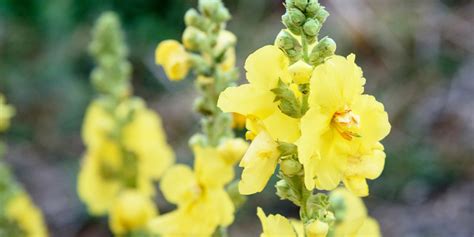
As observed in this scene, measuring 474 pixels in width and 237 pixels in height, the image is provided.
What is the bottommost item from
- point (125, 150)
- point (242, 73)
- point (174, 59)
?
point (174, 59)

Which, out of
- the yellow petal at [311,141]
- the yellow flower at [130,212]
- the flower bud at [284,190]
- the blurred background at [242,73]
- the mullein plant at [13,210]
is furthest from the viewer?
the blurred background at [242,73]

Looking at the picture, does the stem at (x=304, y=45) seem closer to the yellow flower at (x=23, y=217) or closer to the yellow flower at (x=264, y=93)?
the yellow flower at (x=264, y=93)

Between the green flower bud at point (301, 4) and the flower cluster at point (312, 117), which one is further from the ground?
the green flower bud at point (301, 4)

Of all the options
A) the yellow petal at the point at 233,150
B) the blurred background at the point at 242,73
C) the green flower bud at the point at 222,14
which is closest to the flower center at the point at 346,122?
the yellow petal at the point at 233,150

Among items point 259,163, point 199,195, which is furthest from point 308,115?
point 199,195

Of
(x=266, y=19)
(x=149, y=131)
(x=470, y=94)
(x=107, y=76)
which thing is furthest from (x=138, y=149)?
(x=266, y=19)

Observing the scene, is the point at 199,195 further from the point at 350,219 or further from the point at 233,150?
the point at 350,219
